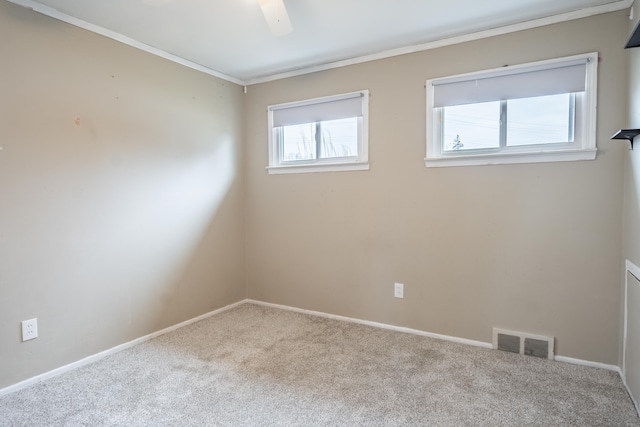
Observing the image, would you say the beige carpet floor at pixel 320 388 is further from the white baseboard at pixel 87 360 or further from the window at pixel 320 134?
the window at pixel 320 134

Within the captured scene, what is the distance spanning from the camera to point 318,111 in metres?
3.39

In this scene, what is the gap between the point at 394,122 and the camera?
3.00 metres

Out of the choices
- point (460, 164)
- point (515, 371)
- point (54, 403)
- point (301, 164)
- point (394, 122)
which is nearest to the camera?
point (54, 403)

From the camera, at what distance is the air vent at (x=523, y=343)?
249 centimetres

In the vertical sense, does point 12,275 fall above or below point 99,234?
below

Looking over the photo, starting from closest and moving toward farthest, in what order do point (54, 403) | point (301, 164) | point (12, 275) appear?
1. point (54, 403)
2. point (12, 275)
3. point (301, 164)

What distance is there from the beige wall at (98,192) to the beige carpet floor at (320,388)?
1.19 ft

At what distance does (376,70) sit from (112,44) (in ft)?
6.74

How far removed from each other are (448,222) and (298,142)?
66.1 inches

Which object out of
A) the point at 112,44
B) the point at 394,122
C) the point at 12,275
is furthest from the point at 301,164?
the point at 12,275

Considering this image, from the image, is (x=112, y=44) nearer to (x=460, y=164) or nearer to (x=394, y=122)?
(x=394, y=122)

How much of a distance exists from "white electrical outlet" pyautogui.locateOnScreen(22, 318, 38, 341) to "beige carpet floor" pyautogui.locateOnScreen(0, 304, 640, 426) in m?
0.30

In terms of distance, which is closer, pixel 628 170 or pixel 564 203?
pixel 628 170

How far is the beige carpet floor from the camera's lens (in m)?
1.84
